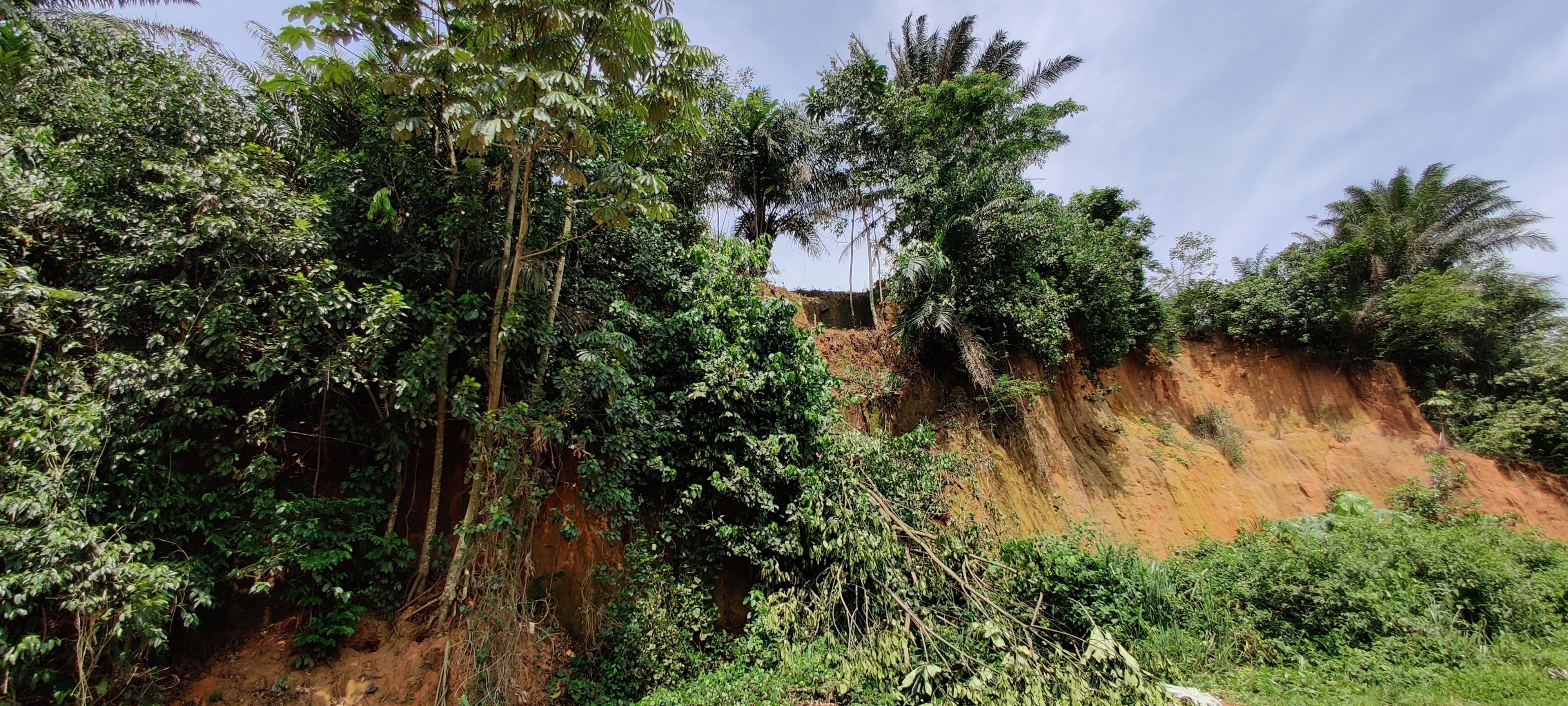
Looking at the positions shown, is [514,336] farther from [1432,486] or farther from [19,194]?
[1432,486]

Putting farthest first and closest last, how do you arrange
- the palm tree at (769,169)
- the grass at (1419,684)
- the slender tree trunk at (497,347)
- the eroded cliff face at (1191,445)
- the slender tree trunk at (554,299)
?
the palm tree at (769,169)
the eroded cliff face at (1191,445)
the slender tree trunk at (554,299)
the slender tree trunk at (497,347)
the grass at (1419,684)

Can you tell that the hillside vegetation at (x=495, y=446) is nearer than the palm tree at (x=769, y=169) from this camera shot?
Yes

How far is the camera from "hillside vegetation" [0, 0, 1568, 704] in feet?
17.2

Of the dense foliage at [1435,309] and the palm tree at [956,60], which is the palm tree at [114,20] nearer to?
the palm tree at [956,60]

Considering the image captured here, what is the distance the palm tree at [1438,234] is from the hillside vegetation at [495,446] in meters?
10.5

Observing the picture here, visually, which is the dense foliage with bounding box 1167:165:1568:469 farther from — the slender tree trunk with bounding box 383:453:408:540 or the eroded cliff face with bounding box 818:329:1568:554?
the slender tree trunk with bounding box 383:453:408:540

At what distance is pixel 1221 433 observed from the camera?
1642 centimetres

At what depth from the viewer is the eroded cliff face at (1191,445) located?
12.2 meters

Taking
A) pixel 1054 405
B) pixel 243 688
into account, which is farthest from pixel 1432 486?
pixel 243 688

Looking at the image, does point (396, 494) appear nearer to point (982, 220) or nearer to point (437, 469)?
point (437, 469)

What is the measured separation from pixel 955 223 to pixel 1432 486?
14.8m

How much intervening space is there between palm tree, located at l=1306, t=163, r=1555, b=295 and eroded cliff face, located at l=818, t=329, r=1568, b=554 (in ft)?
9.91

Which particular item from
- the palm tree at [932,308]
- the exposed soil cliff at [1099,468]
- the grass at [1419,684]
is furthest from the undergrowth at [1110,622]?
the palm tree at [932,308]

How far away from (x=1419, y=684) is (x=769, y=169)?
12837mm
